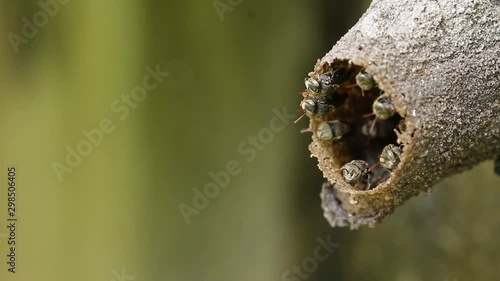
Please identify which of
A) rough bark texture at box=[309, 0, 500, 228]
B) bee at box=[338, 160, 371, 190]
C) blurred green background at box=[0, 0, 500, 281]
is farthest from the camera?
blurred green background at box=[0, 0, 500, 281]

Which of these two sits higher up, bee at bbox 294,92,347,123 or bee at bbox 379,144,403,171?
bee at bbox 294,92,347,123

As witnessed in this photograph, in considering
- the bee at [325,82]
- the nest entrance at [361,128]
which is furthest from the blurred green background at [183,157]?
the bee at [325,82]

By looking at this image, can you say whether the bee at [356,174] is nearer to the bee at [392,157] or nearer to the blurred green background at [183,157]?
the bee at [392,157]

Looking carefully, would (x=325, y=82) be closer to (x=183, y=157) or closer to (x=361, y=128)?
(x=361, y=128)

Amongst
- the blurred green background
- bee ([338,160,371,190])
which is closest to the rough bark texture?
bee ([338,160,371,190])

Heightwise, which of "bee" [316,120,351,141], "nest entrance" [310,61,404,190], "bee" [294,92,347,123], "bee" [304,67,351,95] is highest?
"bee" [304,67,351,95]

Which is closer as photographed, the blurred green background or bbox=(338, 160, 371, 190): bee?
bbox=(338, 160, 371, 190): bee

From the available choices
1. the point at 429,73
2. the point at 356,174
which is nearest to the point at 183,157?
the point at 356,174

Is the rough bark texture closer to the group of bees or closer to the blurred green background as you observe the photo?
the group of bees

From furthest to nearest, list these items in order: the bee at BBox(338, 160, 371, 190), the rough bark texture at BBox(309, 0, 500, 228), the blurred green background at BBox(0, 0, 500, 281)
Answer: the blurred green background at BBox(0, 0, 500, 281)
the bee at BBox(338, 160, 371, 190)
the rough bark texture at BBox(309, 0, 500, 228)
